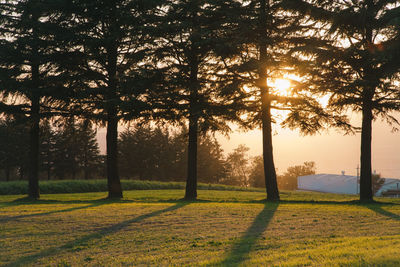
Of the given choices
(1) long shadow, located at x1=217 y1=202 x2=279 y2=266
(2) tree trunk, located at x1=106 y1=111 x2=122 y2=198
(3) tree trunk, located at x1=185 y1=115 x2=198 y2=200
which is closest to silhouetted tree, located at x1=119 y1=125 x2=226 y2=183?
(2) tree trunk, located at x1=106 y1=111 x2=122 y2=198

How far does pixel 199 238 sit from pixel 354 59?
13015mm

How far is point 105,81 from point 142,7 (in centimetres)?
435

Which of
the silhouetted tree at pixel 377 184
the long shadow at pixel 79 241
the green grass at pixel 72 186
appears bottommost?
the silhouetted tree at pixel 377 184

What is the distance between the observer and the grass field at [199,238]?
650cm

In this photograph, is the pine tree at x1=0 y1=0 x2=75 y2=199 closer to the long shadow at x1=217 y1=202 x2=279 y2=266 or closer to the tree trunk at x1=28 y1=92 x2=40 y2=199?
the tree trunk at x1=28 y1=92 x2=40 y2=199

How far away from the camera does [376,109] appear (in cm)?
1878

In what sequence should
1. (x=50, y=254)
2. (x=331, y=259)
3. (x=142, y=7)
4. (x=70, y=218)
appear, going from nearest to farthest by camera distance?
(x=331, y=259) < (x=50, y=254) < (x=70, y=218) < (x=142, y=7)

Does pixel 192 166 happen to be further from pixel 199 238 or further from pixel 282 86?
pixel 199 238

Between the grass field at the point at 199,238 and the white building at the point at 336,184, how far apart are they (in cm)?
5538

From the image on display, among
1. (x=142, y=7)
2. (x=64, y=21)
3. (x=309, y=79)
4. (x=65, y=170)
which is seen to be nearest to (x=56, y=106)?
(x=64, y=21)

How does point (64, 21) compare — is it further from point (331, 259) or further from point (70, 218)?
point (331, 259)

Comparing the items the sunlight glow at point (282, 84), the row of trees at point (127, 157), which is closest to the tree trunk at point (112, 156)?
the sunlight glow at point (282, 84)

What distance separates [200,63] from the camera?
63.4 ft

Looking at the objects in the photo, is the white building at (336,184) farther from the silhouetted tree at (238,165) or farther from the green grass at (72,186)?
the green grass at (72,186)
